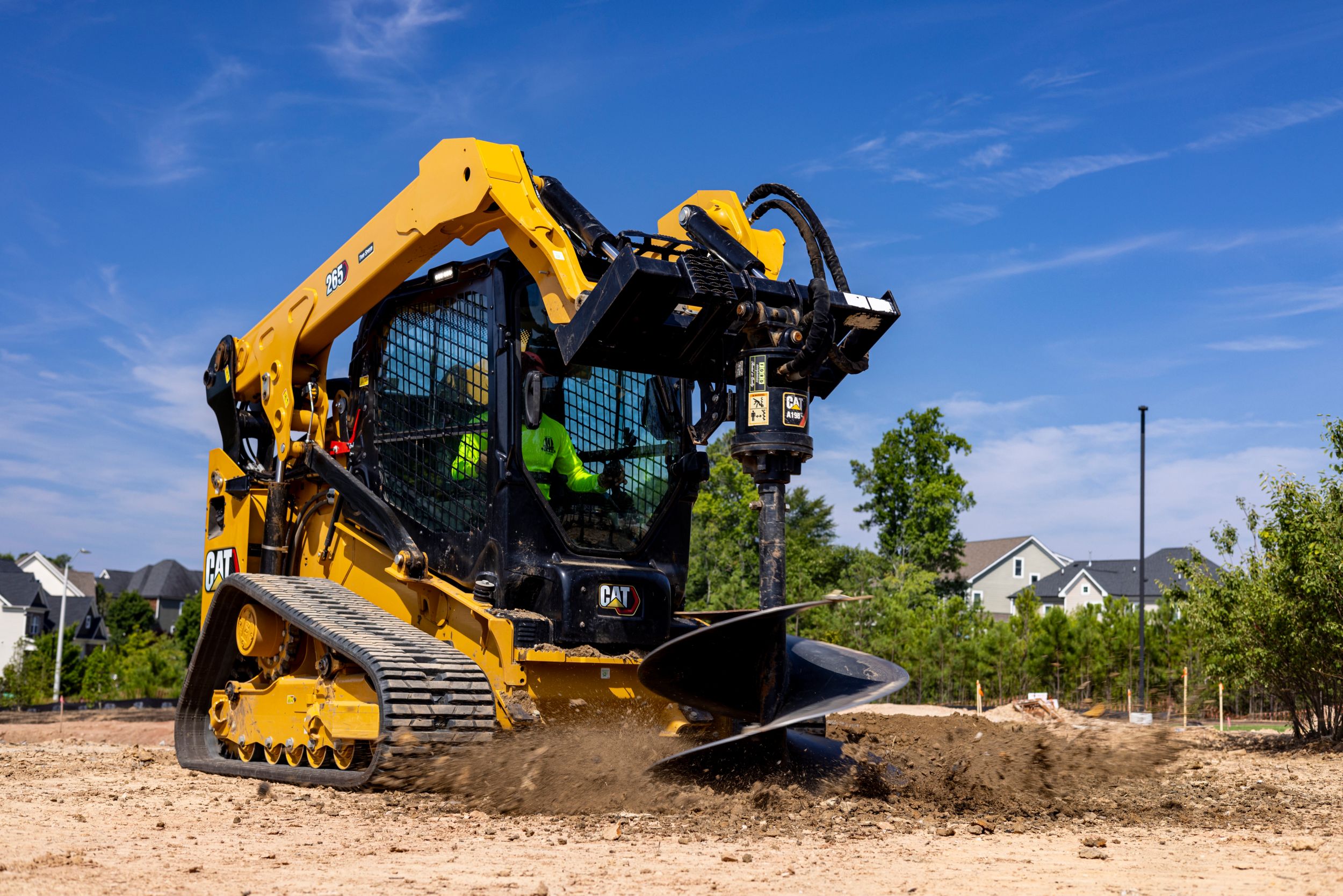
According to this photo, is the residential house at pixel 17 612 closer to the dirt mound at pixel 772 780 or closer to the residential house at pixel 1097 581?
the residential house at pixel 1097 581

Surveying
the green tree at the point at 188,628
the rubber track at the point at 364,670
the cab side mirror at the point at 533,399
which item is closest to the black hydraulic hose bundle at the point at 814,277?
the cab side mirror at the point at 533,399

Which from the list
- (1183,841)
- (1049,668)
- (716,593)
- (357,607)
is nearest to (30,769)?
(357,607)

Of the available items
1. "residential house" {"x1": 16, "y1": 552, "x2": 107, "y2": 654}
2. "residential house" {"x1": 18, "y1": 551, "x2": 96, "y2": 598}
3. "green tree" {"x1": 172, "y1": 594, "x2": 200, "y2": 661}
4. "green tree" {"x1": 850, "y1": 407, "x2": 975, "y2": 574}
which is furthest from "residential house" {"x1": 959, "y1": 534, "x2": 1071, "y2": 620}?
"residential house" {"x1": 18, "y1": 551, "x2": 96, "y2": 598}

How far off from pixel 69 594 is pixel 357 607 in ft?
226

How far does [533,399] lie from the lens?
23.6 ft

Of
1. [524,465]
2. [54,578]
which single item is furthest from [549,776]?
[54,578]

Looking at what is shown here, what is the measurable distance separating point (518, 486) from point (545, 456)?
0.99 ft

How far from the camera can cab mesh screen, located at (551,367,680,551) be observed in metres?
7.50

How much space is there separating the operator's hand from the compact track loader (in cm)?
1

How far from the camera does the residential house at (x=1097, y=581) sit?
60.9 meters

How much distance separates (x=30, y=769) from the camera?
9.05 m

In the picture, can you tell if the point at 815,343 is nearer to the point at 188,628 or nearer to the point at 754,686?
the point at 754,686

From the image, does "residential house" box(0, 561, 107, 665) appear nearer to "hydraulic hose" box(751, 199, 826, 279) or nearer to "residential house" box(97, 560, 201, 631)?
"residential house" box(97, 560, 201, 631)

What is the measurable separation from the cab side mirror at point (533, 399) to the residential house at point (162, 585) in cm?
7668
